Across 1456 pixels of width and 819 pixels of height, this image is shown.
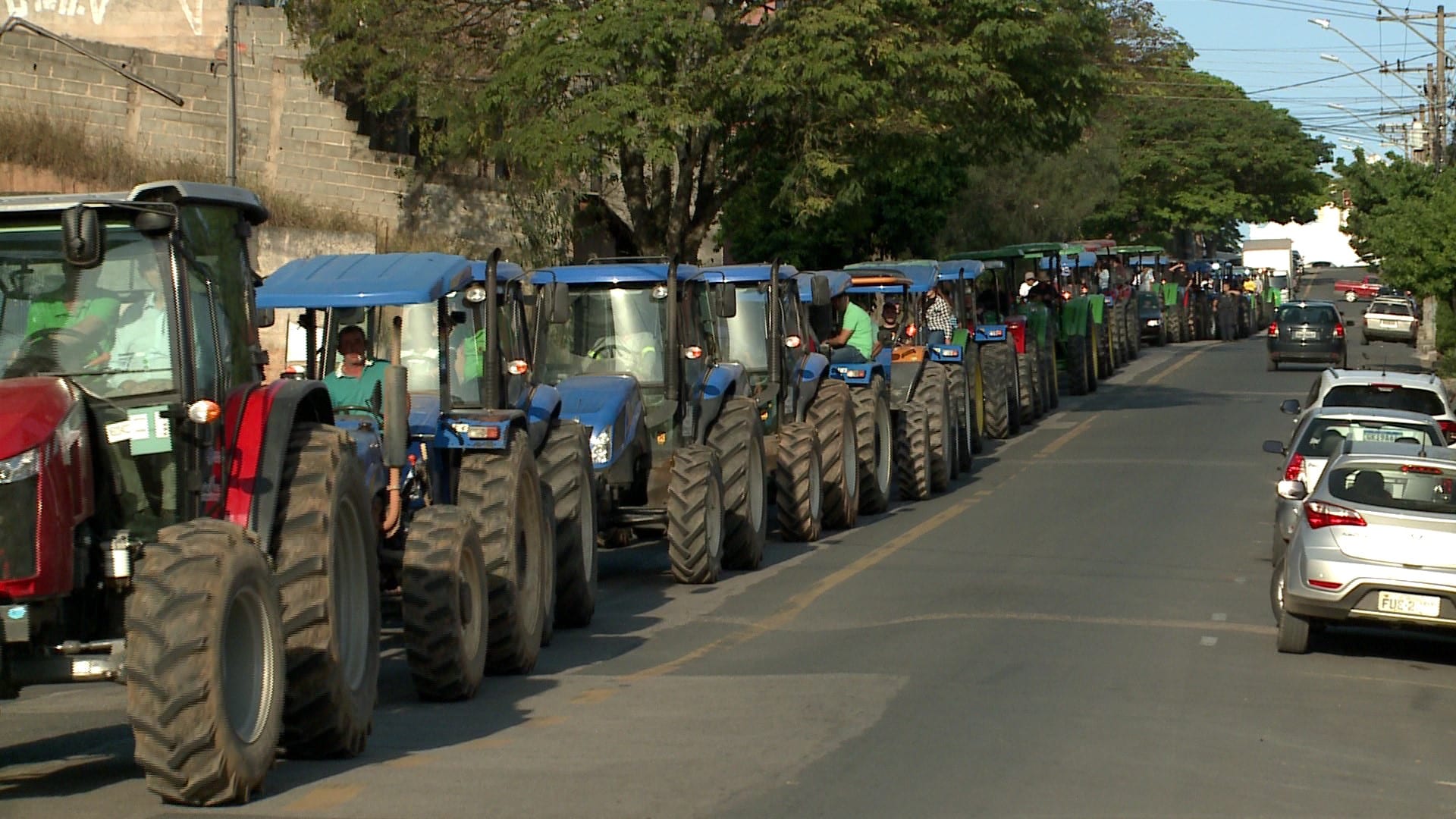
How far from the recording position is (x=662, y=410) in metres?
15.8

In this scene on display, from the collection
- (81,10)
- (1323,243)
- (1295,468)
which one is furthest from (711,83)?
(1323,243)

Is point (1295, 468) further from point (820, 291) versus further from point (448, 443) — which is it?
point (448, 443)

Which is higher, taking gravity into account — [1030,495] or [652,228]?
[652,228]

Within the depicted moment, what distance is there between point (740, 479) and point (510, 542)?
487 centimetres

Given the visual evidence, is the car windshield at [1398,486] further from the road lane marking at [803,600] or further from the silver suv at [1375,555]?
the road lane marking at [803,600]

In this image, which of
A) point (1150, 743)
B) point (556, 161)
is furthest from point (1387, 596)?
point (556, 161)

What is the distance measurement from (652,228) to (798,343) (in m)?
9.63

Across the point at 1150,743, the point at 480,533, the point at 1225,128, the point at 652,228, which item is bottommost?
the point at 1150,743

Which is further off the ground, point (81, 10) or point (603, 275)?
point (81, 10)

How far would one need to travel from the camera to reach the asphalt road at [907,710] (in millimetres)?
8367

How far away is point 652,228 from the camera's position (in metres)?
28.2

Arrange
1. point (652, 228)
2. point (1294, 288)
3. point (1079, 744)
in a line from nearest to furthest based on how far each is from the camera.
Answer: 1. point (1079, 744)
2. point (652, 228)
3. point (1294, 288)

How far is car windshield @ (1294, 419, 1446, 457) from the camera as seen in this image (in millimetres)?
17000

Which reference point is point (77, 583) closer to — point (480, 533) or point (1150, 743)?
point (480, 533)
